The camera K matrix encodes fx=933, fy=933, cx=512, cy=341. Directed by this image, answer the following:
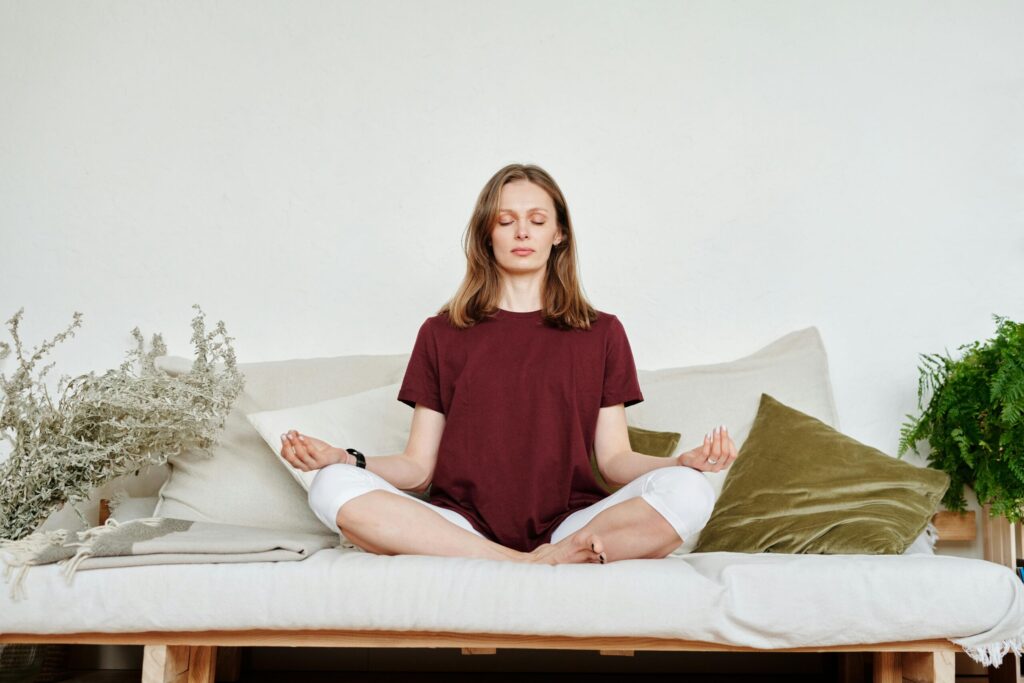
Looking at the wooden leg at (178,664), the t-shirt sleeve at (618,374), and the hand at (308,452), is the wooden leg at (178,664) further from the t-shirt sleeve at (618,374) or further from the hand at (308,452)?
the t-shirt sleeve at (618,374)

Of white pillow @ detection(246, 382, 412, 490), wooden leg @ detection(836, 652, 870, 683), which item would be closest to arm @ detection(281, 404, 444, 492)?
white pillow @ detection(246, 382, 412, 490)

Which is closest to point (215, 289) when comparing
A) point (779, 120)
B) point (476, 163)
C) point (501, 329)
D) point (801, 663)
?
point (476, 163)

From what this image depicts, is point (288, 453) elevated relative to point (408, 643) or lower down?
elevated

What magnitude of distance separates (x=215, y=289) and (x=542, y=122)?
1.11 m

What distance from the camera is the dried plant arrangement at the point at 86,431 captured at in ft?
6.66

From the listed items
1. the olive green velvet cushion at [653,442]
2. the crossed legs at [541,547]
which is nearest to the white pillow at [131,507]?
the crossed legs at [541,547]

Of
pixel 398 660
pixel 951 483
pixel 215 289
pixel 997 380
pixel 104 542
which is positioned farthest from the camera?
pixel 215 289

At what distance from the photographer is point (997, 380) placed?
218cm

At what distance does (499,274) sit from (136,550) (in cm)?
103

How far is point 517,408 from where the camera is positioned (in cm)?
206

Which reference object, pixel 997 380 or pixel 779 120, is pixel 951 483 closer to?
pixel 997 380

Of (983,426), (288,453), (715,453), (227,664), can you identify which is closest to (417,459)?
(288,453)

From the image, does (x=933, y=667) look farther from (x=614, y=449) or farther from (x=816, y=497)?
(x=614, y=449)

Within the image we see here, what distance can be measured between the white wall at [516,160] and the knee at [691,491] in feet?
3.51
